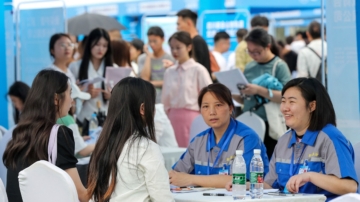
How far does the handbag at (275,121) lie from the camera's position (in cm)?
589

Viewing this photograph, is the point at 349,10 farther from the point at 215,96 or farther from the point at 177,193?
the point at 177,193

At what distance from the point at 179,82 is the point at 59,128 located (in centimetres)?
316

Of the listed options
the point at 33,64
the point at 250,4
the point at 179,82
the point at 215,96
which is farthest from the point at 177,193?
the point at 250,4

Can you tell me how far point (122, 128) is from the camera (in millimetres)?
3283

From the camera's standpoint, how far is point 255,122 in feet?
19.1

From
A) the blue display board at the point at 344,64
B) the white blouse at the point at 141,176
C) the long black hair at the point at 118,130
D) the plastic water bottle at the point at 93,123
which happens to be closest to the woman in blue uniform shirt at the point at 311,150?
the white blouse at the point at 141,176

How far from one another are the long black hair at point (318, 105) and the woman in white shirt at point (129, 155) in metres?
0.87

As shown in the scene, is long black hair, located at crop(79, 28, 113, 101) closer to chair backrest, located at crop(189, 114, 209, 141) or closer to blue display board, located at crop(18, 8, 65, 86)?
blue display board, located at crop(18, 8, 65, 86)

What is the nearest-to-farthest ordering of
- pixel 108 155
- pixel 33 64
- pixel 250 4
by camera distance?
pixel 108 155 → pixel 33 64 → pixel 250 4

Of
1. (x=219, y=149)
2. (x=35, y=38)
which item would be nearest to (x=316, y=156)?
(x=219, y=149)

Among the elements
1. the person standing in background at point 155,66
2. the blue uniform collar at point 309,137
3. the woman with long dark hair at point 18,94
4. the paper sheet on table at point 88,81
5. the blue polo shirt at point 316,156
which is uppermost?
the person standing in background at point 155,66

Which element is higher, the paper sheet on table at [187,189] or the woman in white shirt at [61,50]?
the woman in white shirt at [61,50]

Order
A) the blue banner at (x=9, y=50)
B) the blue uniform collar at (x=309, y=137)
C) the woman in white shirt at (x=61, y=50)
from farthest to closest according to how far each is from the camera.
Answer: the blue banner at (x=9, y=50), the woman in white shirt at (x=61, y=50), the blue uniform collar at (x=309, y=137)

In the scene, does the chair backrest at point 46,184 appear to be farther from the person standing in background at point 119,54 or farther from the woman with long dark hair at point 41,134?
the person standing in background at point 119,54
